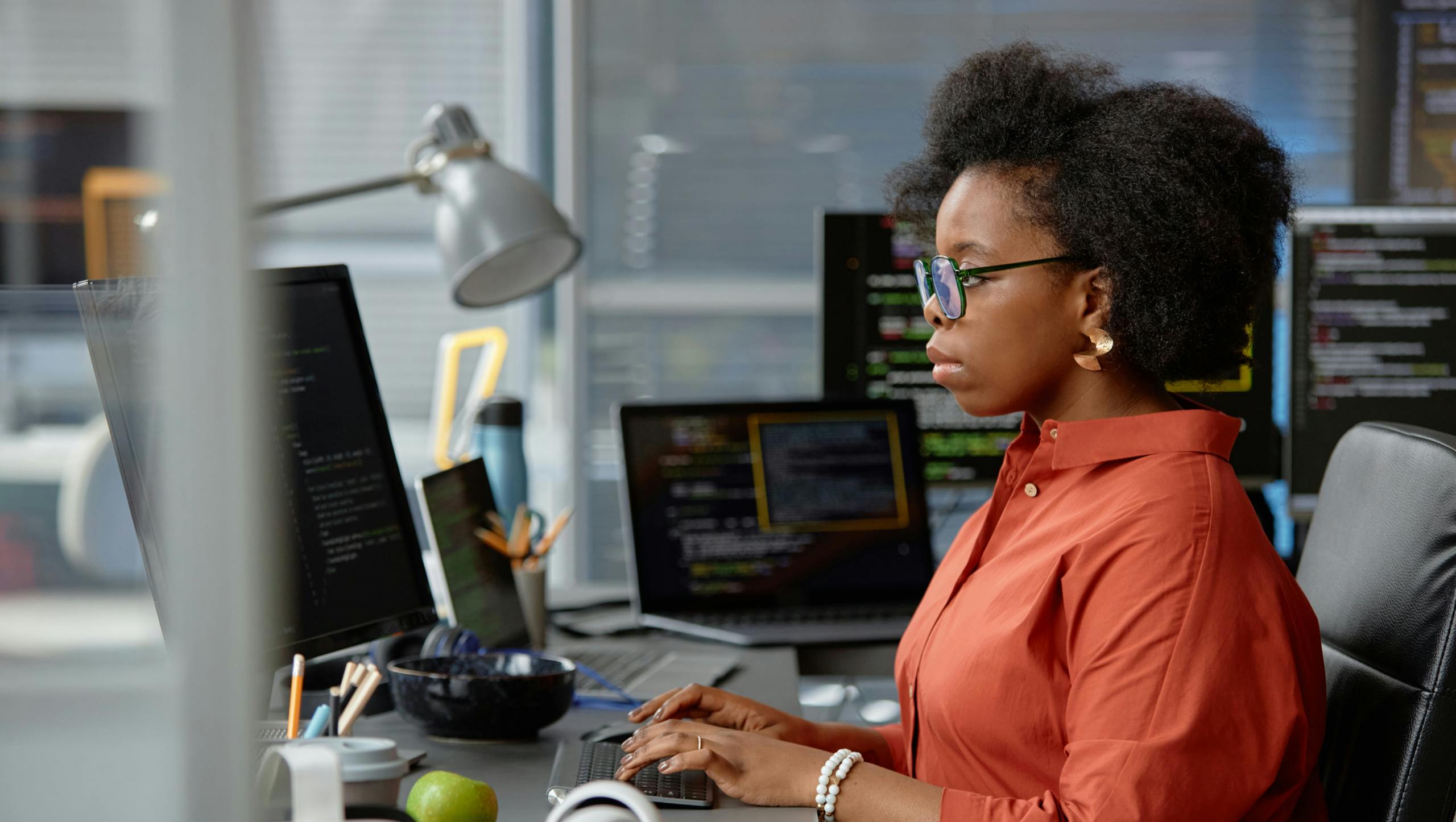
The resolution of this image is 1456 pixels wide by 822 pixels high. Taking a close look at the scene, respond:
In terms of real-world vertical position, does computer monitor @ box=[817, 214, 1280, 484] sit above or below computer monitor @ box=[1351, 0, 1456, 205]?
below

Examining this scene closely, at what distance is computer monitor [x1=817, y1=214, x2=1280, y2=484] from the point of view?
2434 mm

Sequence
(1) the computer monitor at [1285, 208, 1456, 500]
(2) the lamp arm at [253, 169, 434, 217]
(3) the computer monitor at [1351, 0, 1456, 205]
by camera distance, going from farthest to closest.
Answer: (3) the computer monitor at [1351, 0, 1456, 205] → (1) the computer monitor at [1285, 208, 1456, 500] → (2) the lamp arm at [253, 169, 434, 217]

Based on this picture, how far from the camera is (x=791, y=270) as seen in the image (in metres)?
3.14

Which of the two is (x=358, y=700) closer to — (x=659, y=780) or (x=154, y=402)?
(x=659, y=780)

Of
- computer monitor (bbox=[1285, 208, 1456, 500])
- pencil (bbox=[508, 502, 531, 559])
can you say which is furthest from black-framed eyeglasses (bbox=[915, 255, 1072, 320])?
computer monitor (bbox=[1285, 208, 1456, 500])

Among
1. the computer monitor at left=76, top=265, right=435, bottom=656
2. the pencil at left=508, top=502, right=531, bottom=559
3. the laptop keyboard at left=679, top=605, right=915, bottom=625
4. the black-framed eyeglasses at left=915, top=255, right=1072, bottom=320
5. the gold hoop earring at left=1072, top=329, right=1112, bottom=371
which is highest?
the black-framed eyeglasses at left=915, top=255, right=1072, bottom=320

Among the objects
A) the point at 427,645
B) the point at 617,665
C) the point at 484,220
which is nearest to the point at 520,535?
the point at 617,665

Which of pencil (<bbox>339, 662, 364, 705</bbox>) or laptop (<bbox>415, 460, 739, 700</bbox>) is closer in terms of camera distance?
pencil (<bbox>339, 662, 364, 705</bbox>)

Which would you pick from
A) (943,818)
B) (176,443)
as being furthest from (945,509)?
(176,443)

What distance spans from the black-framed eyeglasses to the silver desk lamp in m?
0.71

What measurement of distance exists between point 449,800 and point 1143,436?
0.65 m

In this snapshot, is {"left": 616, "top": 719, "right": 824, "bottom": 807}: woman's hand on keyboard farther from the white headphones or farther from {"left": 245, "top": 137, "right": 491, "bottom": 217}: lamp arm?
{"left": 245, "top": 137, "right": 491, "bottom": 217}: lamp arm

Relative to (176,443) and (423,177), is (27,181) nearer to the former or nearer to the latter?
(176,443)

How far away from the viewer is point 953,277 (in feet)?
3.89
